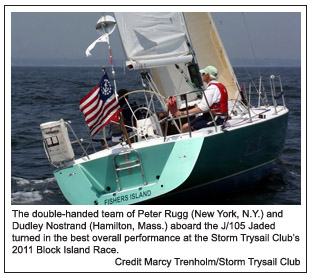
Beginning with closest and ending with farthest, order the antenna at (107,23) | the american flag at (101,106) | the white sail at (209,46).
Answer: the american flag at (101,106) < the antenna at (107,23) < the white sail at (209,46)

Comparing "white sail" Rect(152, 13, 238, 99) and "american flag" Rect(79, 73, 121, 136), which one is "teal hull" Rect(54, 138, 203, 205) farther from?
"white sail" Rect(152, 13, 238, 99)

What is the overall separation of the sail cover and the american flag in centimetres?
105

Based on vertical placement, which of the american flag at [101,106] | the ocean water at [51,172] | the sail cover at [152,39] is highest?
the sail cover at [152,39]

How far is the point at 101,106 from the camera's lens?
246 inches

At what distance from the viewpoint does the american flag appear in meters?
6.20

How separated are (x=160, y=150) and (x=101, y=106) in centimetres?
94

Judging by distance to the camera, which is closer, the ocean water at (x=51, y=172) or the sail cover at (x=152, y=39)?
the sail cover at (x=152, y=39)

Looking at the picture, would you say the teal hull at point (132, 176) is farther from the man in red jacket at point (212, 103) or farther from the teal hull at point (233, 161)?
the man in red jacket at point (212, 103)

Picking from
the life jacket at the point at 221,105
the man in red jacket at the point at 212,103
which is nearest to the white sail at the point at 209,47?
the man in red jacket at the point at 212,103

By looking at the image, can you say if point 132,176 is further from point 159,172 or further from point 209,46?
point 209,46

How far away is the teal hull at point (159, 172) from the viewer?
6.23 m

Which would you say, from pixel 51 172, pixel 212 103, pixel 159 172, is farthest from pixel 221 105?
pixel 51 172

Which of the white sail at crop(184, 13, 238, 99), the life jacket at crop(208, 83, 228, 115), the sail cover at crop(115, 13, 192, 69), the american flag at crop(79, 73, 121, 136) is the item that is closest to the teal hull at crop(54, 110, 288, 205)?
the life jacket at crop(208, 83, 228, 115)
